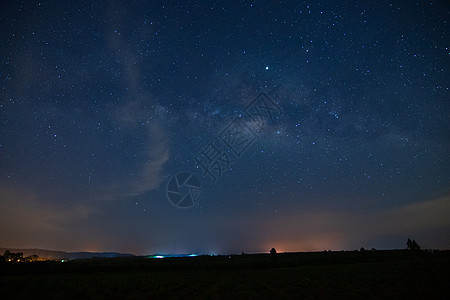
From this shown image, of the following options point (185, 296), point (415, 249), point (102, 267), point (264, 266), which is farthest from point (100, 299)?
point (415, 249)

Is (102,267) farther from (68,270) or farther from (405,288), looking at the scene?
(405,288)

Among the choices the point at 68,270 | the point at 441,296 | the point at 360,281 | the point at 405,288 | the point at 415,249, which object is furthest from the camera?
the point at 415,249

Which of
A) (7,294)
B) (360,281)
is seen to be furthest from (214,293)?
(7,294)

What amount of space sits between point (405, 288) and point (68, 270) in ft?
130

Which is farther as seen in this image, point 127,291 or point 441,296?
point 127,291

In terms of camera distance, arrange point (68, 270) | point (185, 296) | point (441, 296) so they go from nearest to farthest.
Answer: point (441, 296)
point (185, 296)
point (68, 270)

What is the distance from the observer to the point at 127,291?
56.6 feet

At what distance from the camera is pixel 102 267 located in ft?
113

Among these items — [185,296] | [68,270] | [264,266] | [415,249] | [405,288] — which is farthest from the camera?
[415,249]

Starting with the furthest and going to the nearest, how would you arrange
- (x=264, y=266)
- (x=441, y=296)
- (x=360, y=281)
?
(x=264, y=266) < (x=360, y=281) < (x=441, y=296)

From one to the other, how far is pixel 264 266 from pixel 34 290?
29.0m

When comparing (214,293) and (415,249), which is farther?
(415,249)

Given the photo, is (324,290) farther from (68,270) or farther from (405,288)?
(68,270)

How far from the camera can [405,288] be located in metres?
16.3
